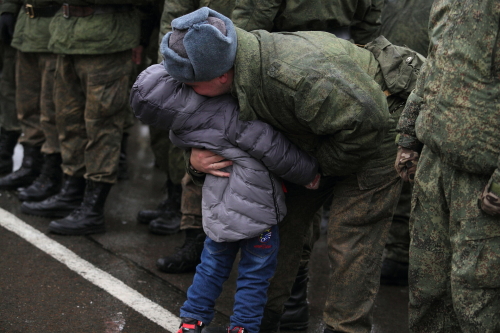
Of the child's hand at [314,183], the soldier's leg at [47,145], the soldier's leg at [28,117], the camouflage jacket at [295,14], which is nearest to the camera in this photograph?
the child's hand at [314,183]

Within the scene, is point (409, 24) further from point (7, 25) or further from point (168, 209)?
point (7, 25)

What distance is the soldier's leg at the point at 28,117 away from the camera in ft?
18.5

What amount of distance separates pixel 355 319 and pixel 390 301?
117 centimetres

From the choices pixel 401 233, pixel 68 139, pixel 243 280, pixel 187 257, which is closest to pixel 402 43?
pixel 401 233

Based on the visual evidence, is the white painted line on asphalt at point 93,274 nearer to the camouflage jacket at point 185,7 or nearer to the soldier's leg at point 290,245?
the soldier's leg at point 290,245

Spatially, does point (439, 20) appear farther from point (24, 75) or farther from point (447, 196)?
point (24, 75)

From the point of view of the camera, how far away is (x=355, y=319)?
10.4 ft

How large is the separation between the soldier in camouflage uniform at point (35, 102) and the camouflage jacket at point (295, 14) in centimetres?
210

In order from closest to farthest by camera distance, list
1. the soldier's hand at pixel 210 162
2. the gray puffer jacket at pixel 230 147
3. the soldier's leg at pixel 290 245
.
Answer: the gray puffer jacket at pixel 230 147, the soldier's hand at pixel 210 162, the soldier's leg at pixel 290 245

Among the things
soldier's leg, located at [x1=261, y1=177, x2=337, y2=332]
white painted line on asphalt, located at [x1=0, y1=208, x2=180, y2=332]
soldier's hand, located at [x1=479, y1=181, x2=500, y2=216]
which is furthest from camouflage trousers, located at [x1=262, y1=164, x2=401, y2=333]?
white painted line on asphalt, located at [x1=0, y1=208, x2=180, y2=332]

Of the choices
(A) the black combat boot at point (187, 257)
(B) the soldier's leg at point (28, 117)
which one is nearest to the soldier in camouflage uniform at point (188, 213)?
(A) the black combat boot at point (187, 257)

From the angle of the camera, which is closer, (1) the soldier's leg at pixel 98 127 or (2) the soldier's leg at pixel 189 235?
(2) the soldier's leg at pixel 189 235

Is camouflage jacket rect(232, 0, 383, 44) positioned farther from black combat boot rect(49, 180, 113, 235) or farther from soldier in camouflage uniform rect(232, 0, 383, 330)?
black combat boot rect(49, 180, 113, 235)

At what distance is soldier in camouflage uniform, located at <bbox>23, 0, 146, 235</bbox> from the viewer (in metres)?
4.84
